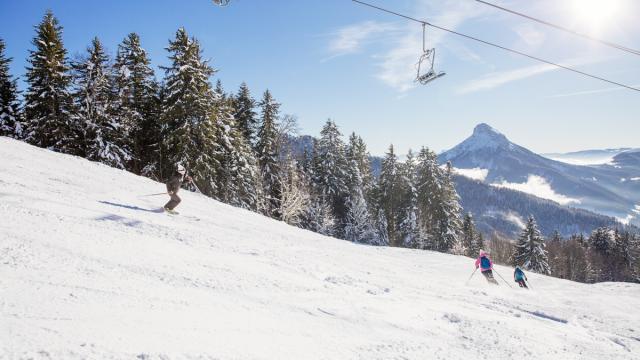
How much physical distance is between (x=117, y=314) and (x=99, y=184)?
1499 centimetres

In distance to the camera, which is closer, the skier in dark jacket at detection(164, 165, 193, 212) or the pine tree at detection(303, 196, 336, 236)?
the skier in dark jacket at detection(164, 165, 193, 212)

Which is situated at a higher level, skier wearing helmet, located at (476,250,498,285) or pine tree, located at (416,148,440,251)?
pine tree, located at (416,148,440,251)

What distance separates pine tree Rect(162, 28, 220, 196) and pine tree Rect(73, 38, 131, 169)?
424 centimetres

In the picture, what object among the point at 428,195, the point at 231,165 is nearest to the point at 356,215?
the point at 428,195

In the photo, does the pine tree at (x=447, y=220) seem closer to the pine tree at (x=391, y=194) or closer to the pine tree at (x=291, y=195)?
the pine tree at (x=391, y=194)

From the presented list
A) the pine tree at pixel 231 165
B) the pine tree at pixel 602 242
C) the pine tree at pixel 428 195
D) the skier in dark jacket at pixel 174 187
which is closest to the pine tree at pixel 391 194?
the pine tree at pixel 428 195

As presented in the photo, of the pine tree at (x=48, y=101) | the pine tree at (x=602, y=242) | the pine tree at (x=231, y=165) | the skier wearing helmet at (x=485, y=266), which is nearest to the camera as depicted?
the skier wearing helmet at (x=485, y=266)

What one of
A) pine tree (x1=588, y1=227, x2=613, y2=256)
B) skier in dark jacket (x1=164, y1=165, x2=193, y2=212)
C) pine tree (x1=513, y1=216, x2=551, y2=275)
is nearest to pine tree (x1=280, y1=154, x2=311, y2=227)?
skier in dark jacket (x1=164, y1=165, x2=193, y2=212)

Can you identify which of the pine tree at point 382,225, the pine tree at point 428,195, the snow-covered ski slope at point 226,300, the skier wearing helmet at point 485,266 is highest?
the pine tree at point 428,195

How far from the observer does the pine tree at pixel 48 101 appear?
3334 centimetres

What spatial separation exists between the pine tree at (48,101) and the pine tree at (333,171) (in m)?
28.3

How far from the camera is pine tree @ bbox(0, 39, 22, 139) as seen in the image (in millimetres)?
35281

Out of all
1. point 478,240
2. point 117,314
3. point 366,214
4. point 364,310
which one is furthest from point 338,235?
point 117,314

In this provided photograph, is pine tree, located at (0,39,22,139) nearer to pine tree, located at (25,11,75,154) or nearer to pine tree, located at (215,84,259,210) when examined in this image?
pine tree, located at (25,11,75,154)
